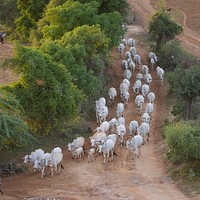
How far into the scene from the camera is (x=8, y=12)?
141 ft

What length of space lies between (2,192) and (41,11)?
21.8m

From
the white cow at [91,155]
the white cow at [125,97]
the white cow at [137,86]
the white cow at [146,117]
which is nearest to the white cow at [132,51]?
the white cow at [137,86]

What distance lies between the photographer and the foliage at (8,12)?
4222 cm

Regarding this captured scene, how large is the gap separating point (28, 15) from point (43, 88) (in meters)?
18.0

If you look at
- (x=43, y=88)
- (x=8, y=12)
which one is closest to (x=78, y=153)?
(x=43, y=88)

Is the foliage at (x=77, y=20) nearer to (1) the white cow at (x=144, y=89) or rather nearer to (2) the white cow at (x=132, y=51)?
(1) the white cow at (x=144, y=89)

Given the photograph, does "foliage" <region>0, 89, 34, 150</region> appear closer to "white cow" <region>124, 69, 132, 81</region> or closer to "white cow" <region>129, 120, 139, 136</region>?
"white cow" <region>129, 120, 139, 136</region>

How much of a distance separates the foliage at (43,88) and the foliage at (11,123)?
1.54 m

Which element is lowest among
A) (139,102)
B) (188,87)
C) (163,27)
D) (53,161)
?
(53,161)

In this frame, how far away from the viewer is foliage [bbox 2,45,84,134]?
71.4ft

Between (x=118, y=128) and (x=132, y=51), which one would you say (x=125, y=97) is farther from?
(x=132, y=51)

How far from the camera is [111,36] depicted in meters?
30.3

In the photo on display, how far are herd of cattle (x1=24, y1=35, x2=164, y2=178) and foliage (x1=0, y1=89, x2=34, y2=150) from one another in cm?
118

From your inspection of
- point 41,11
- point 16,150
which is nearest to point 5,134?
point 16,150
